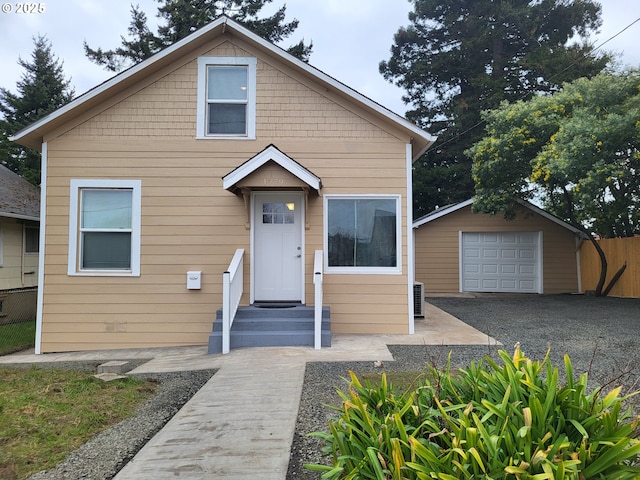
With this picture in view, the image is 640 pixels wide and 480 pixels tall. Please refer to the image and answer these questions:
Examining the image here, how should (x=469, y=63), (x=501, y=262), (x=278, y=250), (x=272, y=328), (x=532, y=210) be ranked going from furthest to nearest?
(x=469, y=63)
(x=501, y=262)
(x=532, y=210)
(x=278, y=250)
(x=272, y=328)

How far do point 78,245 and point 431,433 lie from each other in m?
7.13

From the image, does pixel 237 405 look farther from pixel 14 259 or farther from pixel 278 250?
pixel 14 259

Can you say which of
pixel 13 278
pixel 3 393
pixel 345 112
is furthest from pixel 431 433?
pixel 13 278

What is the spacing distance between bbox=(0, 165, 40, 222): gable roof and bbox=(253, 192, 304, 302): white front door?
7.52 meters

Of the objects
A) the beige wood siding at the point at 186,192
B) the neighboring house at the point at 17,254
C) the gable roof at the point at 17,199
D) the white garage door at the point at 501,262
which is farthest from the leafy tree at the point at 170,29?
the beige wood siding at the point at 186,192

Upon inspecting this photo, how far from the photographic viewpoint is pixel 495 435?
192cm

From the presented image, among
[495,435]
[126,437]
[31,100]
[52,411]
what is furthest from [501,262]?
[31,100]

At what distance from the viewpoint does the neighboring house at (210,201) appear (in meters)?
7.05

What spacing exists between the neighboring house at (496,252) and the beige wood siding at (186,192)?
7380 mm

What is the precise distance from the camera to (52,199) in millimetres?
7027

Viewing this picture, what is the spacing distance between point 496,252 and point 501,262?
40cm

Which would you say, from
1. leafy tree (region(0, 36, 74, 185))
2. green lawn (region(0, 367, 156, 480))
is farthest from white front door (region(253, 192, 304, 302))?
leafy tree (region(0, 36, 74, 185))

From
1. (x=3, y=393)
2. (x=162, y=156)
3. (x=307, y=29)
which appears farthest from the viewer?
(x=307, y=29)

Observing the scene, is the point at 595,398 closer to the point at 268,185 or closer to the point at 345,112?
the point at 268,185
